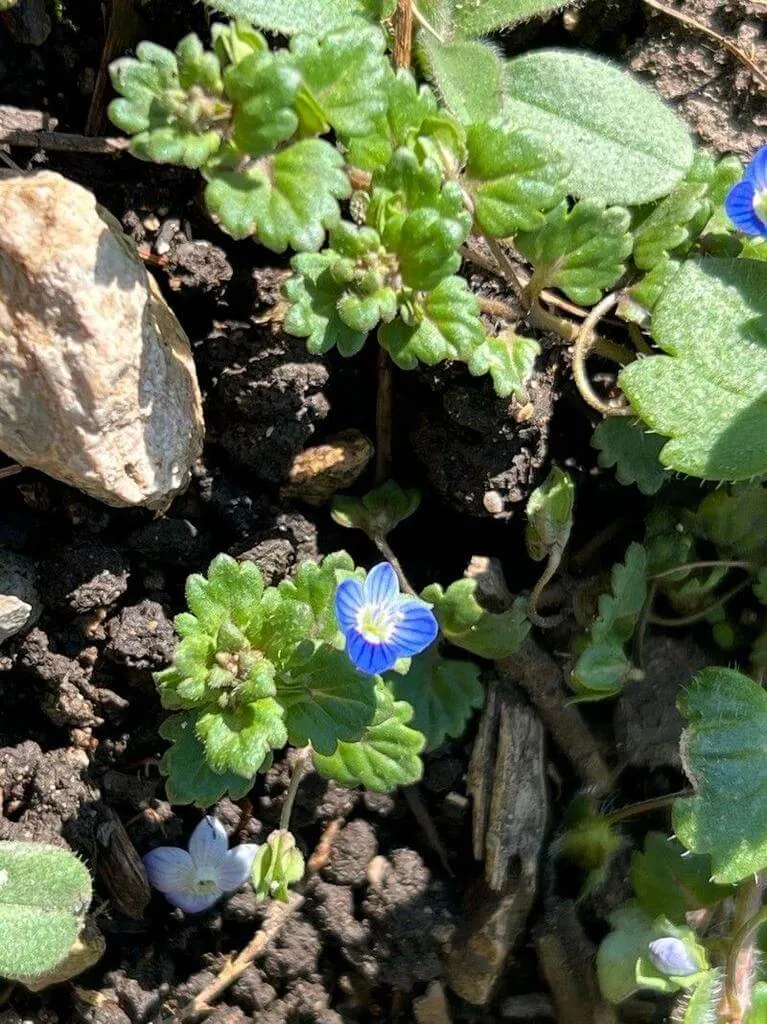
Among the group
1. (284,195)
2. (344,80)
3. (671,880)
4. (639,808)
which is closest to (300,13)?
(344,80)

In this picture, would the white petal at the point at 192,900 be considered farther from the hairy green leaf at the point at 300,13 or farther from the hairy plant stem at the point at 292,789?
the hairy green leaf at the point at 300,13

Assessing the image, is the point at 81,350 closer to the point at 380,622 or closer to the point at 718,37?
the point at 380,622

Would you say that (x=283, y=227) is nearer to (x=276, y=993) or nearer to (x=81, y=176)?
(x=81, y=176)

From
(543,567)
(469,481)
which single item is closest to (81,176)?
(469,481)

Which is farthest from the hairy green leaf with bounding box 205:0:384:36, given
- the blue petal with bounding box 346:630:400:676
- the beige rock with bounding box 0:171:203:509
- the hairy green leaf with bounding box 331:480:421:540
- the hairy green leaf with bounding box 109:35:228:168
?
the blue petal with bounding box 346:630:400:676

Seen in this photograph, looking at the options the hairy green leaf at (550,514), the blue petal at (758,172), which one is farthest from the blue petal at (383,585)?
the blue petal at (758,172)

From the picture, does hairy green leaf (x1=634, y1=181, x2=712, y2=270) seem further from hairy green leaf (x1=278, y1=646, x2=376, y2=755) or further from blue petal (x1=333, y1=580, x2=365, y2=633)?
hairy green leaf (x1=278, y1=646, x2=376, y2=755)
